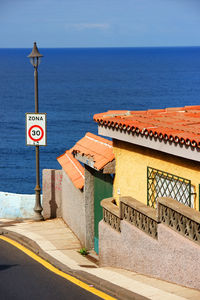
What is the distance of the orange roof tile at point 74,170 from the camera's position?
54.3 feet

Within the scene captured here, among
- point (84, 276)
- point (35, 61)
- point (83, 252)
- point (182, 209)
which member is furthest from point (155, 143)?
point (35, 61)

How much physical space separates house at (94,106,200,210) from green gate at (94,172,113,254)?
0.48 m

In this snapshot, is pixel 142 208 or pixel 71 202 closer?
pixel 142 208

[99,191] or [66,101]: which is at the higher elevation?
[66,101]

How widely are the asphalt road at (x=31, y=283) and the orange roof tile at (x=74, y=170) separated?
3.32 meters

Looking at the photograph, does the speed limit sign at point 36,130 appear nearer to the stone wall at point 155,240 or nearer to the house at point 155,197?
the house at point 155,197

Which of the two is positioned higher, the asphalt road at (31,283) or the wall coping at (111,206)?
the wall coping at (111,206)

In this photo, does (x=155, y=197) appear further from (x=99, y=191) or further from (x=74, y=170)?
(x=74, y=170)

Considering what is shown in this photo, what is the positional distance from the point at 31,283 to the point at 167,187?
3067mm

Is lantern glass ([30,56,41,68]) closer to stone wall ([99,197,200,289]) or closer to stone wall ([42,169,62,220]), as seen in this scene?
stone wall ([42,169,62,220])

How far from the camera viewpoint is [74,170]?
17.6 metres

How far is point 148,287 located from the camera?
33.7 feet

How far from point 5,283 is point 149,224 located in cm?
279

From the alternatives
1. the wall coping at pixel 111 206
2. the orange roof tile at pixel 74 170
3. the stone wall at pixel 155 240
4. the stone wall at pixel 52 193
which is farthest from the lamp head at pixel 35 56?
the stone wall at pixel 155 240
